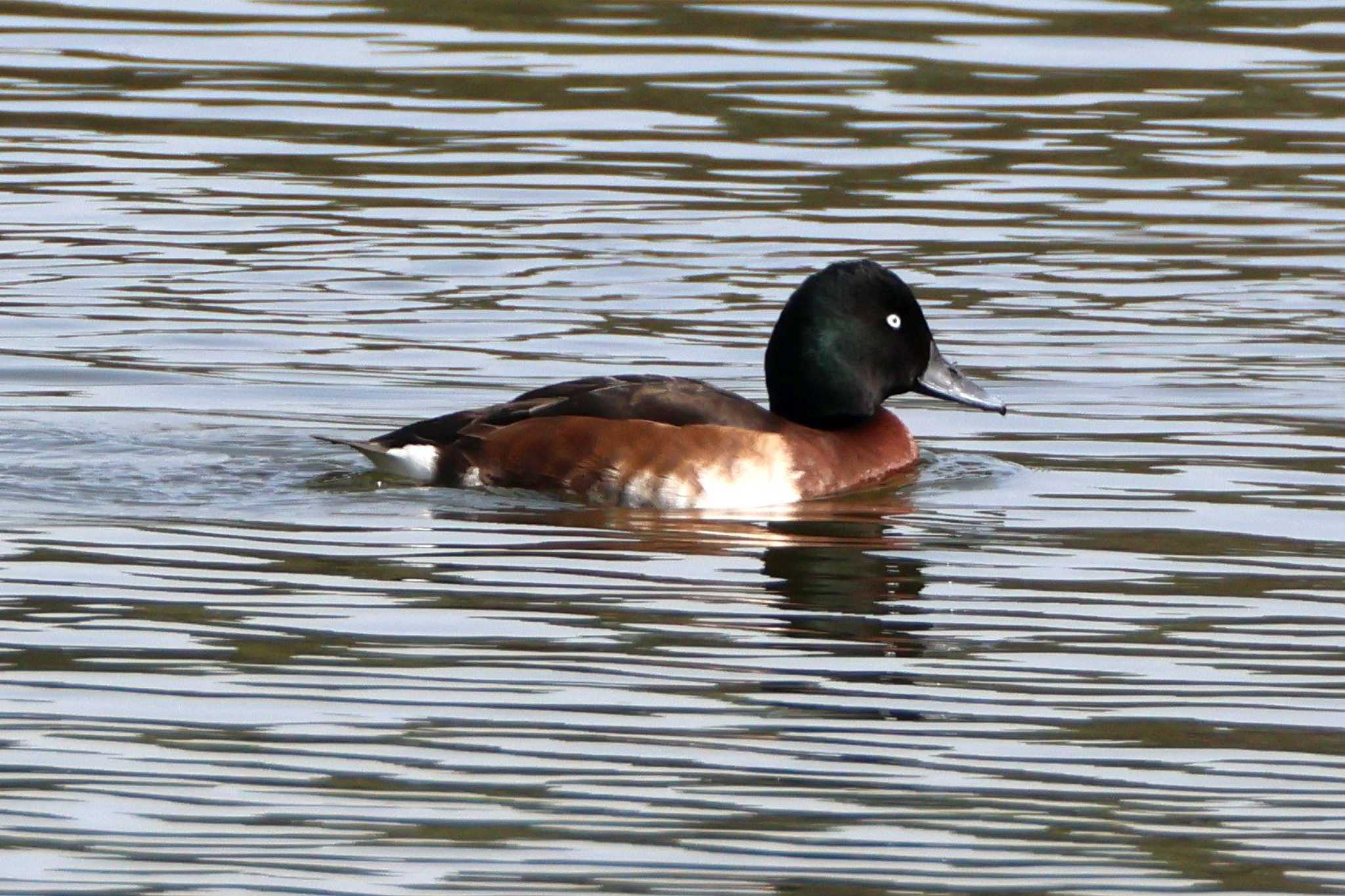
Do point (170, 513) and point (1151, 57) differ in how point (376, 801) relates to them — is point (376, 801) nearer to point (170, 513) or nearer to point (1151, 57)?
point (170, 513)

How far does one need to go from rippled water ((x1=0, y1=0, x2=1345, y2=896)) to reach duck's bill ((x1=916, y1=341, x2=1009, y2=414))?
197mm

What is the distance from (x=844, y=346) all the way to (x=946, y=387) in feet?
1.80

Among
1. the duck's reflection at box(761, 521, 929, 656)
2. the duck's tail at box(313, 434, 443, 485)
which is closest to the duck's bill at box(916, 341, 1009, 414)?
the duck's reflection at box(761, 521, 929, 656)

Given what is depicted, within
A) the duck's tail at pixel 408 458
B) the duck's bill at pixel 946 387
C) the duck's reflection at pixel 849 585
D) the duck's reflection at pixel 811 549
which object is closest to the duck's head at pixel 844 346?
the duck's bill at pixel 946 387

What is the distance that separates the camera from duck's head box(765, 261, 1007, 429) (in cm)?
1070

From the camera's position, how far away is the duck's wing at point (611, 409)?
10.1m

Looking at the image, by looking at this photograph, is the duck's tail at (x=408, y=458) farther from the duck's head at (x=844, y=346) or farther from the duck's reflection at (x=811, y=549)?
the duck's head at (x=844, y=346)

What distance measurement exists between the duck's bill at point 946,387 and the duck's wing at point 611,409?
1.01 metres

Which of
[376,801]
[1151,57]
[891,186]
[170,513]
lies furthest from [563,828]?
[1151,57]

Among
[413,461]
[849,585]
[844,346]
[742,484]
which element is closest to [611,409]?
[742,484]

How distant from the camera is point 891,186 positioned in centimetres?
1644

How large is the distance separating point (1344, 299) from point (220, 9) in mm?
10030

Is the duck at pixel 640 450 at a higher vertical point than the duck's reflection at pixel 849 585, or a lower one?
higher

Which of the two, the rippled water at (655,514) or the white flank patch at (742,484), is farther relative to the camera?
the white flank patch at (742,484)
